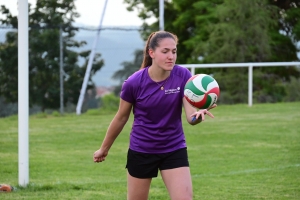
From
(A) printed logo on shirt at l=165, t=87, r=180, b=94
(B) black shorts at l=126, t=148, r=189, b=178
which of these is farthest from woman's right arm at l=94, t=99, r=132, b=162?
(A) printed logo on shirt at l=165, t=87, r=180, b=94

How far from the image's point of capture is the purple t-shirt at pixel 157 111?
18.8 feet

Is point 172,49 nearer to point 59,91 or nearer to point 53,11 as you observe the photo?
point 59,91

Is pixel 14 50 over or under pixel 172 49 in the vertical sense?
under

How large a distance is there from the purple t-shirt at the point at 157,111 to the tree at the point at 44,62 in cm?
1406

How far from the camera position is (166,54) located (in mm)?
5668

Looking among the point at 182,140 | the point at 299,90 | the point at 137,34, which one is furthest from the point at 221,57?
the point at 182,140

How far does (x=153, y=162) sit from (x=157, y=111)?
17.0 inches

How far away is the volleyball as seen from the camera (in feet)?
18.4

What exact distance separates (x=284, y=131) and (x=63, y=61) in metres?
7.86

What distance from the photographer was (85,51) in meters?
22.1

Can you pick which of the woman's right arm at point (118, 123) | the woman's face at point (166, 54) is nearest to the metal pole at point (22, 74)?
the woman's right arm at point (118, 123)

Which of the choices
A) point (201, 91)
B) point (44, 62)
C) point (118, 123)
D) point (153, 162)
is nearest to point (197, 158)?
point (118, 123)

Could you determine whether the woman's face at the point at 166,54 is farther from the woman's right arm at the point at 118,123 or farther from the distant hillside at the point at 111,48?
the distant hillside at the point at 111,48

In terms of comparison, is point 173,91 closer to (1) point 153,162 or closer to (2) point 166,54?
(2) point 166,54
